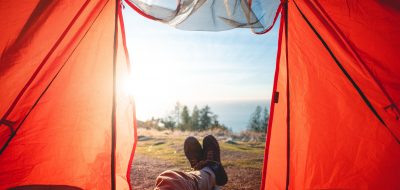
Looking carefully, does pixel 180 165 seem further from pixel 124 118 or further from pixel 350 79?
pixel 350 79

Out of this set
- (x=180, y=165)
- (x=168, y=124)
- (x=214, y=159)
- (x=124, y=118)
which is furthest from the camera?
(x=168, y=124)

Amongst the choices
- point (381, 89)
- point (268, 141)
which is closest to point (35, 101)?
point (268, 141)

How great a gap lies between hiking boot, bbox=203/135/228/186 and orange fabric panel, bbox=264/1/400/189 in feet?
2.22

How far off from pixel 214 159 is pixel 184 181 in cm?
143

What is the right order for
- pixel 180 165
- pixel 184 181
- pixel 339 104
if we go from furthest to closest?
pixel 180 165 < pixel 339 104 < pixel 184 181

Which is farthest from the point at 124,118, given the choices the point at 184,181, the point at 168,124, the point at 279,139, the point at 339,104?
the point at 168,124

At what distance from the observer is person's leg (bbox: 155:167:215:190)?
7.26 feet

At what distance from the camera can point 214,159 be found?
12.3ft

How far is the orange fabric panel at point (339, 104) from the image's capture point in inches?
85.5

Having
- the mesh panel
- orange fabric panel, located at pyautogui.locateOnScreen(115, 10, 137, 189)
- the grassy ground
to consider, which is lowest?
the grassy ground

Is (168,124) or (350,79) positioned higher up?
(350,79)

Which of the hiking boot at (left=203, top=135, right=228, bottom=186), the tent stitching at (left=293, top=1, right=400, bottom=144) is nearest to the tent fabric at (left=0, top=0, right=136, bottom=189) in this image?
the hiking boot at (left=203, top=135, right=228, bottom=186)

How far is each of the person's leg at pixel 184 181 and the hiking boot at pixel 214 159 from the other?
24 cm

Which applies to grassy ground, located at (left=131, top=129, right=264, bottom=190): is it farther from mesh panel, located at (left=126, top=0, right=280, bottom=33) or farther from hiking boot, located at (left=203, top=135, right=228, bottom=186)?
mesh panel, located at (left=126, top=0, right=280, bottom=33)
